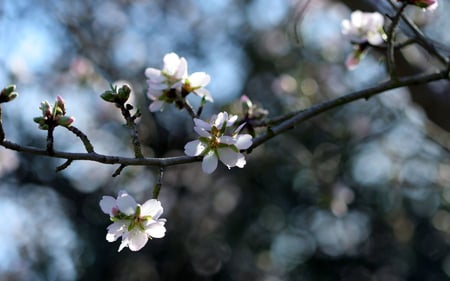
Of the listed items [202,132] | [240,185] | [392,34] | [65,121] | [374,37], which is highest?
[65,121]

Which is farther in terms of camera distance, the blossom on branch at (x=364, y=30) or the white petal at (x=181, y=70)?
the blossom on branch at (x=364, y=30)

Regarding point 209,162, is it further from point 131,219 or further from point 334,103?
point 334,103

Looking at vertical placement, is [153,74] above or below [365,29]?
above

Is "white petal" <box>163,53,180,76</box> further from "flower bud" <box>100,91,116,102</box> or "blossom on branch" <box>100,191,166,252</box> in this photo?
"blossom on branch" <box>100,191,166,252</box>

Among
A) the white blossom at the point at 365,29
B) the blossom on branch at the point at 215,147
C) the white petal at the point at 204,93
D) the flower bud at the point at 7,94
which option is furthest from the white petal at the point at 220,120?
the white blossom at the point at 365,29

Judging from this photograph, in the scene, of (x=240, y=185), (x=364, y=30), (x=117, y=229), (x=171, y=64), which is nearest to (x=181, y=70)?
(x=171, y=64)

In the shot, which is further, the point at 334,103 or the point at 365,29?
the point at 365,29

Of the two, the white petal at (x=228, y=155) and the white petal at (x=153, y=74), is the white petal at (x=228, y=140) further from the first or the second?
the white petal at (x=153, y=74)
